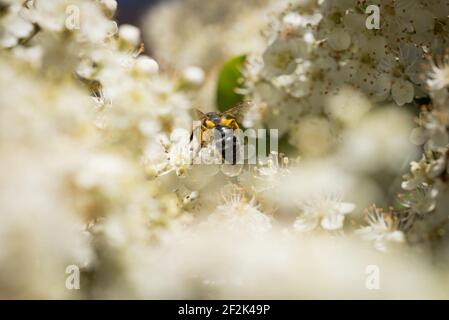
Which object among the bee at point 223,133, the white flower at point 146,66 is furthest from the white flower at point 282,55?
the white flower at point 146,66

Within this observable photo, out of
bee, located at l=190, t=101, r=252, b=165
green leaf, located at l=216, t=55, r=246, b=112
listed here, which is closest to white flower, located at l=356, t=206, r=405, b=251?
bee, located at l=190, t=101, r=252, b=165

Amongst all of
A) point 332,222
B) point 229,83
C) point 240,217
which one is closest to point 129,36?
point 240,217

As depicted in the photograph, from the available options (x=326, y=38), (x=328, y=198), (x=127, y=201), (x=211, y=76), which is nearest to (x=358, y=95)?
(x=326, y=38)

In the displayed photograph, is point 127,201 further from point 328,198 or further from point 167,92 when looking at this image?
point 328,198

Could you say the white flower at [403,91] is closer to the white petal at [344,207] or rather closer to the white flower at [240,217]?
the white petal at [344,207]

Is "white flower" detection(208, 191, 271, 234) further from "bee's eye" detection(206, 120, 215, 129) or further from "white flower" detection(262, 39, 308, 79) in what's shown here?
"white flower" detection(262, 39, 308, 79)

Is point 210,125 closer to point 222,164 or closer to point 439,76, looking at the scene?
point 222,164
